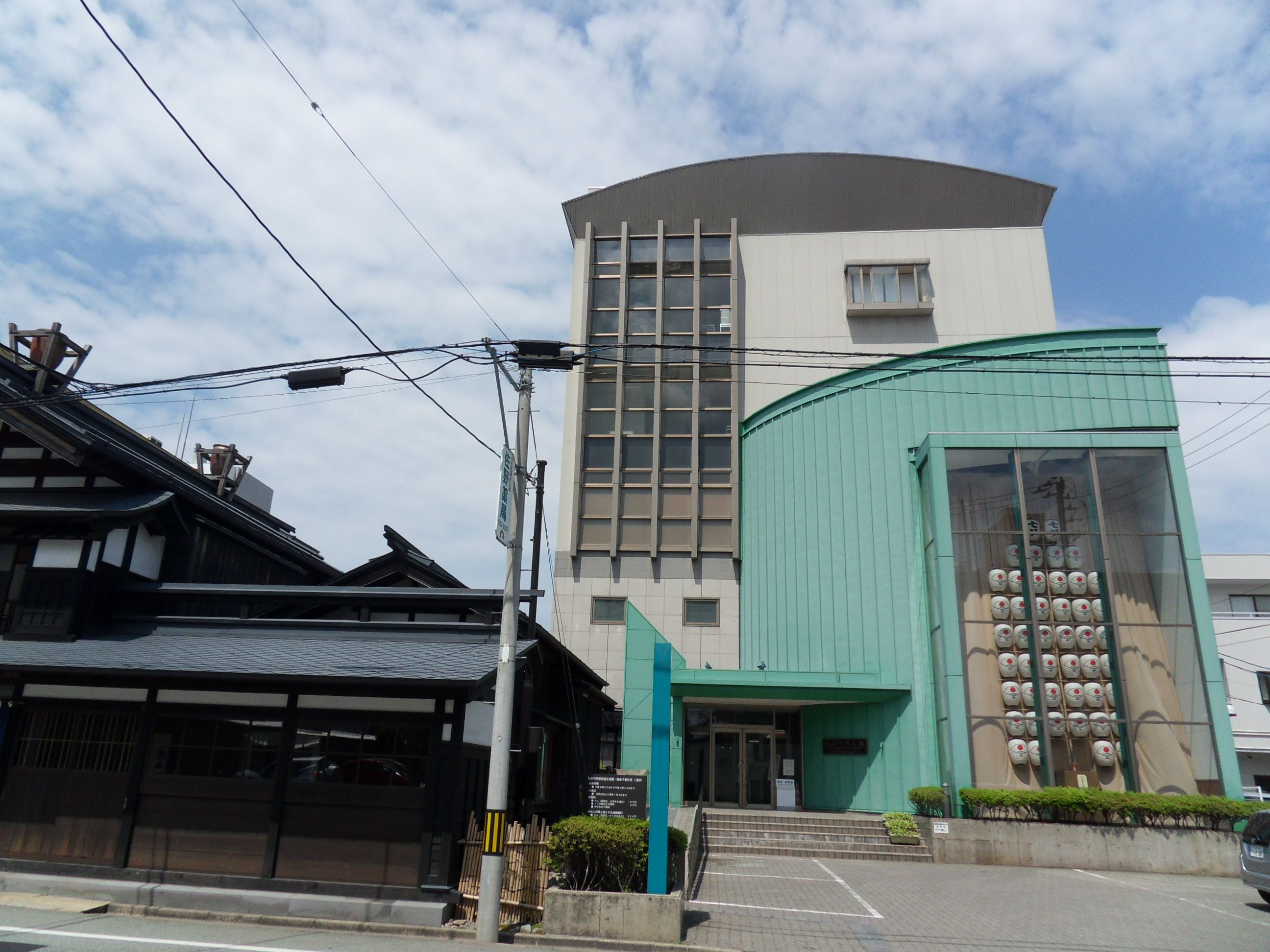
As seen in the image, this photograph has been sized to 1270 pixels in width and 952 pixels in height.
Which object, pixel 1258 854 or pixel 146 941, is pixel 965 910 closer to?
pixel 1258 854

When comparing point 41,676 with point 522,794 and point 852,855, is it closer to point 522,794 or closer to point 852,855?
point 522,794

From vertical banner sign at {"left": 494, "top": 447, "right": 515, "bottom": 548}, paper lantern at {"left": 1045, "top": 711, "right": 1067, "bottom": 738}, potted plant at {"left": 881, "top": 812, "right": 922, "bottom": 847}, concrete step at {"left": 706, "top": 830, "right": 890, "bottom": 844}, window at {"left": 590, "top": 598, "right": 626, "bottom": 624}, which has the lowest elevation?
concrete step at {"left": 706, "top": 830, "right": 890, "bottom": 844}

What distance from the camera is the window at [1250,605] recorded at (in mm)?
36969

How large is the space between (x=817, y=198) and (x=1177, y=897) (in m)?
27.5

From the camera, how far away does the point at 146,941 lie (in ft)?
32.1

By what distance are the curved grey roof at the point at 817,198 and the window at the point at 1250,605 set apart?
19734mm

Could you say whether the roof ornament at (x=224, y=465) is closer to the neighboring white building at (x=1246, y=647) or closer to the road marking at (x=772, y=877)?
the road marking at (x=772, y=877)

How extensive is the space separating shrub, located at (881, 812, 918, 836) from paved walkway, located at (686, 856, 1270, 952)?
1.48m

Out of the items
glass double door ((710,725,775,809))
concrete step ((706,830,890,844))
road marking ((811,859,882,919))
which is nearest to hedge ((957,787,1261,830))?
concrete step ((706,830,890,844))

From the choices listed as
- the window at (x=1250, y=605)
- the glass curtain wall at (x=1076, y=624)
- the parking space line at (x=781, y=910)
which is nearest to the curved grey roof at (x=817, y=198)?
the glass curtain wall at (x=1076, y=624)

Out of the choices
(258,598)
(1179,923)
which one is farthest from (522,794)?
(1179,923)

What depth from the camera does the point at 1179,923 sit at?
11.7 metres

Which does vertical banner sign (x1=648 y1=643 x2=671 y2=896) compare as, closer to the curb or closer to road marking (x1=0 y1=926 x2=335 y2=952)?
the curb

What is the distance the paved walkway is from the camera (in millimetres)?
10422
